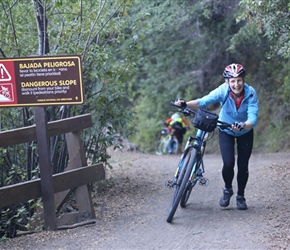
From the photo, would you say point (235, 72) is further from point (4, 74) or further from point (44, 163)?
point (4, 74)

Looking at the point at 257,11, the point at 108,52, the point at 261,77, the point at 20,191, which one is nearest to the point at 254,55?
the point at 261,77

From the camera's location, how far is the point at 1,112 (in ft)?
29.6

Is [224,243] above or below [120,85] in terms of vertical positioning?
below

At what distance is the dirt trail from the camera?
702 centimetres

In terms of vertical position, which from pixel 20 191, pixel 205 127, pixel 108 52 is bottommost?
pixel 20 191

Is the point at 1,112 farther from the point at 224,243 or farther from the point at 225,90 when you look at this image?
the point at 224,243

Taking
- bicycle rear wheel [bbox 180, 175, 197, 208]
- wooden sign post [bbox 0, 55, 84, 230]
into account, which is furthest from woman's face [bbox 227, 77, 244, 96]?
wooden sign post [bbox 0, 55, 84, 230]

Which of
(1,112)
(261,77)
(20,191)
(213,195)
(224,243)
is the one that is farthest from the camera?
(261,77)

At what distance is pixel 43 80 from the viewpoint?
7.76 meters

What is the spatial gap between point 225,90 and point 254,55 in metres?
12.9

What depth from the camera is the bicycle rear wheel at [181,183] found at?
25.2ft

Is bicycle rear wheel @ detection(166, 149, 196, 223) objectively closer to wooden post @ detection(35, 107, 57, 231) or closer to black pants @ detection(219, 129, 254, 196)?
black pants @ detection(219, 129, 254, 196)

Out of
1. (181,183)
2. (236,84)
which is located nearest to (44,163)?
(181,183)

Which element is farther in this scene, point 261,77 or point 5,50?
point 261,77
